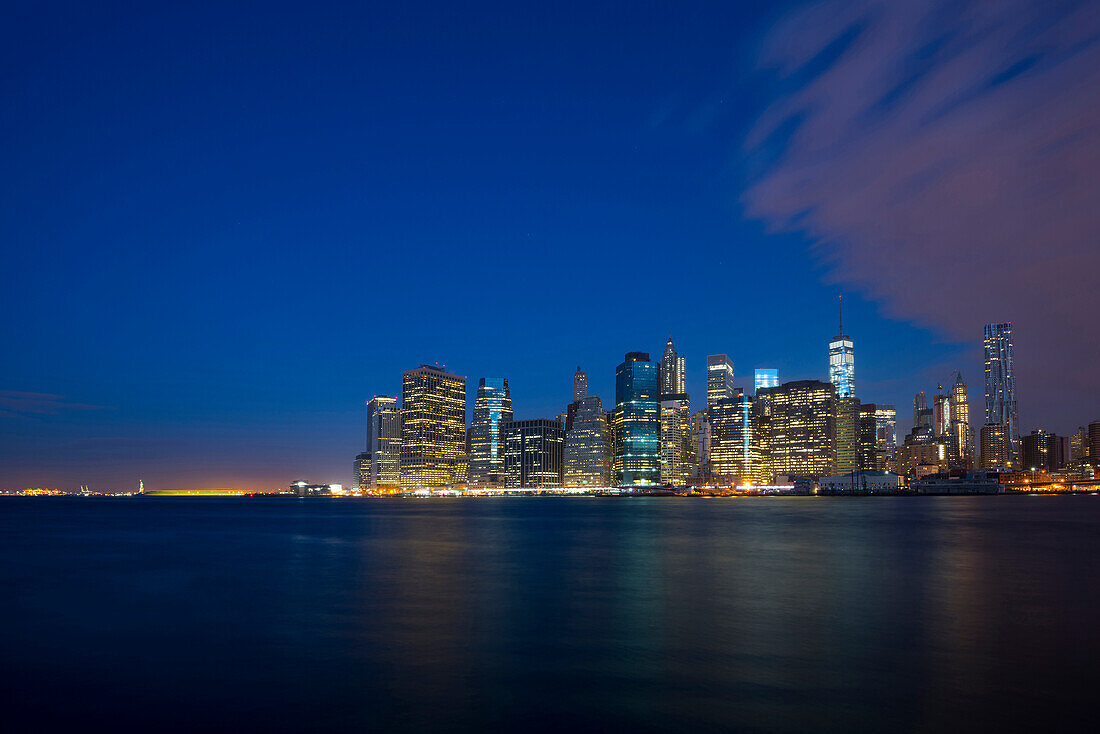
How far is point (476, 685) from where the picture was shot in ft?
69.4

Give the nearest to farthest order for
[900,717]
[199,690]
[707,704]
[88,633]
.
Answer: [900,717]
[707,704]
[199,690]
[88,633]

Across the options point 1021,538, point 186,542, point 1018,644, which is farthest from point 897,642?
point 186,542

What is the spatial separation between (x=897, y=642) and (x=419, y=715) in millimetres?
17701

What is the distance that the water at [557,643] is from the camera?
18.7 metres

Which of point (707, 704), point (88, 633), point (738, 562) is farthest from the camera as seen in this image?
point (738, 562)

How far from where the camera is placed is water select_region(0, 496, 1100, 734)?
61.2 feet

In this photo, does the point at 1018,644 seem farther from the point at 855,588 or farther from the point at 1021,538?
the point at 1021,538

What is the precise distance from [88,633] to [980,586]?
43.4m

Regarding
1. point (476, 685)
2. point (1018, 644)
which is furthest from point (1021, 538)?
point (476, 685)

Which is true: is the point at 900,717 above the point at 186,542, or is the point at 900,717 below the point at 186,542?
above

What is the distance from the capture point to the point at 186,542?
7444cm

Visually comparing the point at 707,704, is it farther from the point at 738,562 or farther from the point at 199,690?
the point at 738,562

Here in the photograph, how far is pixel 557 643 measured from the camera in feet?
86.7

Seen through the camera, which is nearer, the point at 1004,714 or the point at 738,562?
the point at 1004,714
